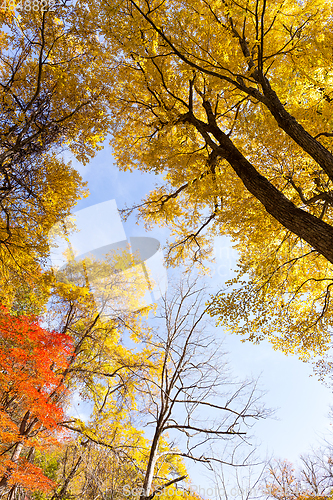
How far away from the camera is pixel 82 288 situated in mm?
8320

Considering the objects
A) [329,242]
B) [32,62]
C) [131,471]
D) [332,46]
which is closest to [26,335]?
[131,471]

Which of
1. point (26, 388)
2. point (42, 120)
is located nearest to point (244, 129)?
point (42, 120)

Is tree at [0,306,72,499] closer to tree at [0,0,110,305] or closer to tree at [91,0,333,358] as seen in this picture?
tree at [0,0,110,305]

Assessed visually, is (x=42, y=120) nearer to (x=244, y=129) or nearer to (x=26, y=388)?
(x=244, y=129)

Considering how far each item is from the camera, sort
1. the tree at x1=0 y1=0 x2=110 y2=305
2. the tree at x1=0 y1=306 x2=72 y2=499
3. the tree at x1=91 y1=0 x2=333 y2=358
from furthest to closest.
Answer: the tree at x1=0 y1=306 x2=72 y2=499, the tree at x1=0 y1=0 x2=110 y2=305, the tree at x1=91 y1=0 x2=333 y2=358

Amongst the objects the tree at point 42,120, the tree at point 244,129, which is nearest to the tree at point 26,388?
the tree at point 42,120

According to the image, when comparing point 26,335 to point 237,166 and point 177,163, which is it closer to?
point 177,163

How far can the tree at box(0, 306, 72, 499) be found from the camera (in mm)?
5309

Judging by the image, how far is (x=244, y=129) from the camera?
480 cm

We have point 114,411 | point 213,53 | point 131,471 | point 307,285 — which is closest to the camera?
point 213,53

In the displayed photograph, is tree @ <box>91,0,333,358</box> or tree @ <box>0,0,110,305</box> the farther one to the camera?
tree @ <box>0,0,110,305</box>

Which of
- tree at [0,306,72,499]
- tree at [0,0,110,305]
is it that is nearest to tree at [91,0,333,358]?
tree at [0,0,110,305]

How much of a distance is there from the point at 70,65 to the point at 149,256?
6.17 m

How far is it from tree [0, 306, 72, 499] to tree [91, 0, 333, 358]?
399cm
